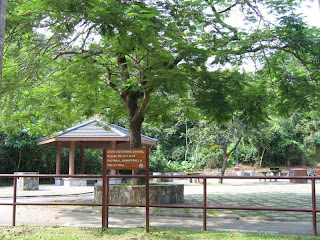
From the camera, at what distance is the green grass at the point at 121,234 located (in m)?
5.85

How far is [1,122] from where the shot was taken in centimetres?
1245

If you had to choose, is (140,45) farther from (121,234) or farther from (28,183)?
(28,183)

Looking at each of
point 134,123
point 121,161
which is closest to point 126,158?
point 121,161

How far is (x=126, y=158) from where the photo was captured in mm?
6684

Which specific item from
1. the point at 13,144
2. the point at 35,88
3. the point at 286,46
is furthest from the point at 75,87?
the point at 13,144

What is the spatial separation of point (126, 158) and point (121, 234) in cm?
137

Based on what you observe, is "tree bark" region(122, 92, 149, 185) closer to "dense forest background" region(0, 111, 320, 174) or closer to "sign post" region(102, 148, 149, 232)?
"sign post" region(102, 148, 149, 232)

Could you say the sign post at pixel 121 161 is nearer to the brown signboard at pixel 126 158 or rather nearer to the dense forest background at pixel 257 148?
the brown signboard at pixel 126 158

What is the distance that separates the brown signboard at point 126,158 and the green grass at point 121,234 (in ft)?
3.79

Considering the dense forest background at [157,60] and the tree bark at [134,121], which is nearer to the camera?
the dense forest background at [157,60]

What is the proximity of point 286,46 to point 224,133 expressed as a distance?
1466 centimetres

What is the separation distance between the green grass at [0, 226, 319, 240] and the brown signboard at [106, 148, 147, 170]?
1.15 m

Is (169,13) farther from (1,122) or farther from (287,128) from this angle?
(287,128)

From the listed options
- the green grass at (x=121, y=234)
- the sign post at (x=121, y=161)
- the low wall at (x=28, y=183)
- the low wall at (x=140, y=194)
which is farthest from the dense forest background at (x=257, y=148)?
the green grass at (x=121, y=234)
